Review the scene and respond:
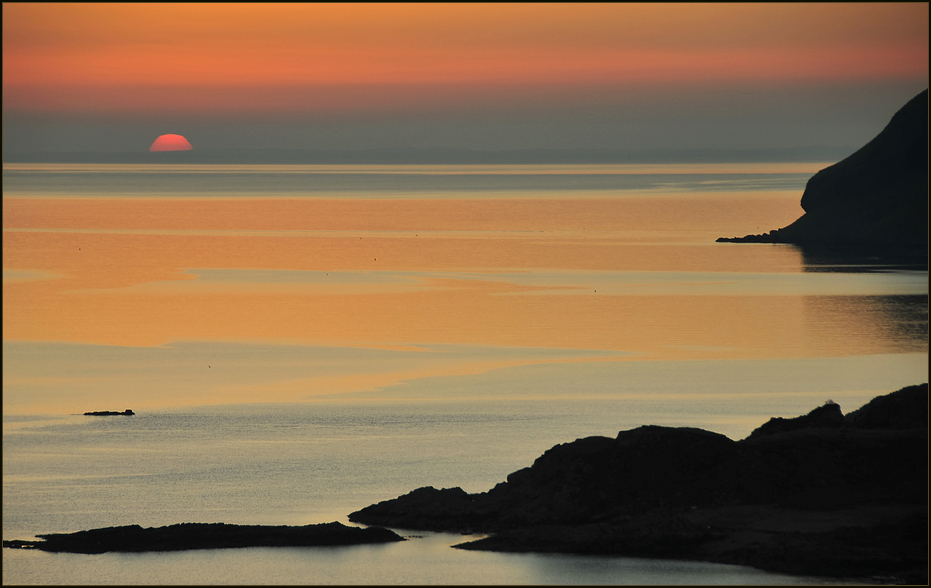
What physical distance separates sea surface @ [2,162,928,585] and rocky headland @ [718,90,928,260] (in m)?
17.1

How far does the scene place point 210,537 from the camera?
1788 inches

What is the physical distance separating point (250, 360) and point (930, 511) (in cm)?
5909

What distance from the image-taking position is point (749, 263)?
16575 centimetres

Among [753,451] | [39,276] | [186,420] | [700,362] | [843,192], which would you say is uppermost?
[843,192]

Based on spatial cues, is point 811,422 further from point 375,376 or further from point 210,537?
point 375,376

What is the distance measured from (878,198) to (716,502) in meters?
148

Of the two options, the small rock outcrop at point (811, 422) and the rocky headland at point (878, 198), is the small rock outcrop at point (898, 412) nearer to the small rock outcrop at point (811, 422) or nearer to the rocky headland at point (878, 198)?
the small rock outcrop at point (811, 422)

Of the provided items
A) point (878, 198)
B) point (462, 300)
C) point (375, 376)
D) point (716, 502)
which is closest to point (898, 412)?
point (716, 502)

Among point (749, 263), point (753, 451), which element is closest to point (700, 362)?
point (753, 451)

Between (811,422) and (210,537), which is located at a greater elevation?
(811,422)

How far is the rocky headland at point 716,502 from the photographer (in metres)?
42.7

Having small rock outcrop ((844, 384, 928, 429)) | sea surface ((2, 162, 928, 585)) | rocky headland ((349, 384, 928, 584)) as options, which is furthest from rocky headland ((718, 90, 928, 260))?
rocky headland ((349, 384, 928, 584))

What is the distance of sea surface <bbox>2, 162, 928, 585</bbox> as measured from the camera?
4572 centimetres

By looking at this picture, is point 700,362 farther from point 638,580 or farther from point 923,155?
point 923,155
